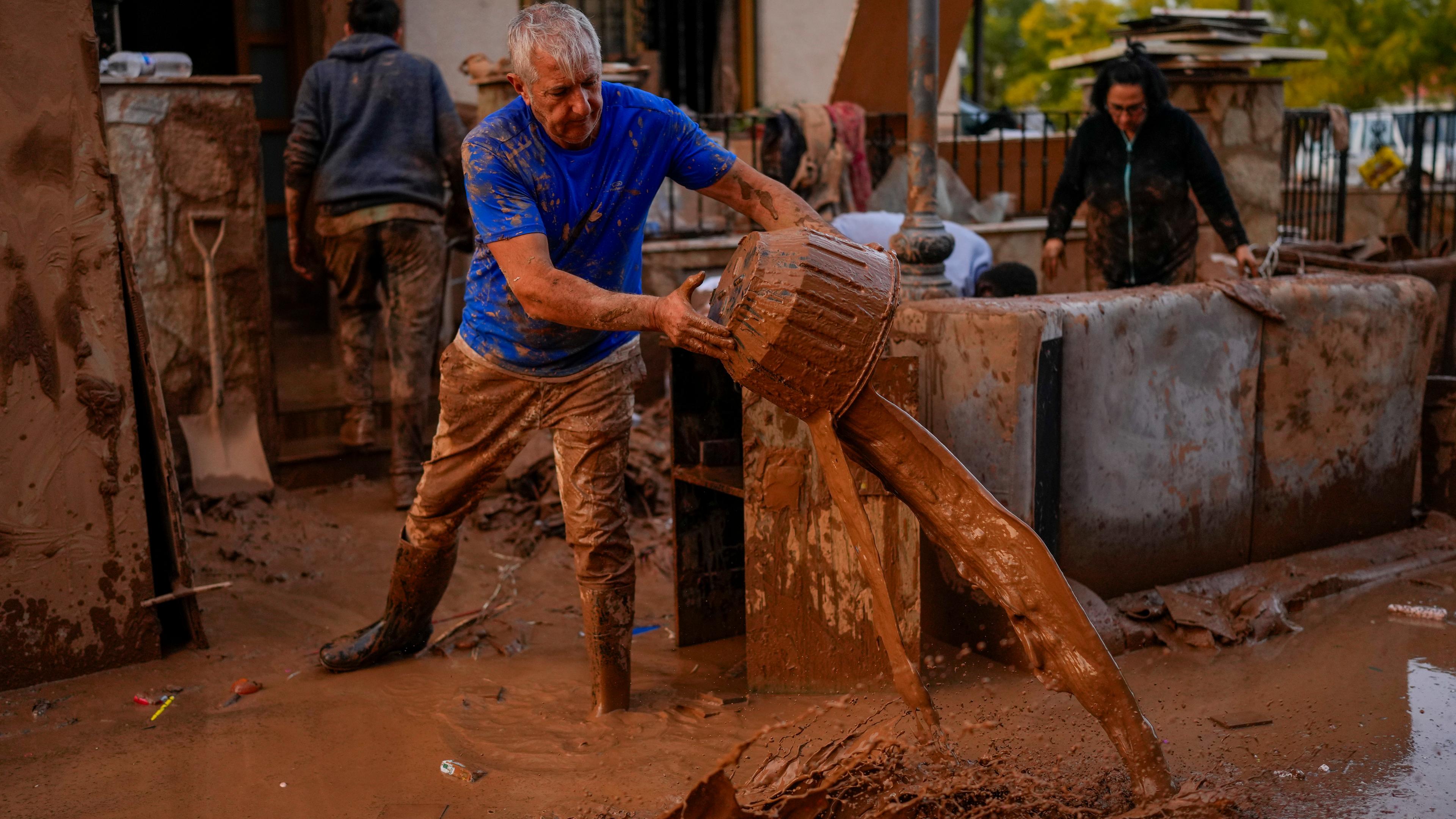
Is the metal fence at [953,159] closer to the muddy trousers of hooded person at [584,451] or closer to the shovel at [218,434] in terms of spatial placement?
the shovel at [218,434]

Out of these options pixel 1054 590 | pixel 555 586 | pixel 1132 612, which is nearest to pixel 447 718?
pixel 555 586

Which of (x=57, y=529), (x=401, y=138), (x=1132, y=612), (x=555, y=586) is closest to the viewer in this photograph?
(x=57, y=529)

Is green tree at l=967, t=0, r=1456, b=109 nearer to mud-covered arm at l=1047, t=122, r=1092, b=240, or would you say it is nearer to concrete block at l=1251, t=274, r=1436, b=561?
mud-covered arm at l=1047, t=122, r=1092, b=240

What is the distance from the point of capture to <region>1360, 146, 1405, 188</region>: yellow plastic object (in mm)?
13172

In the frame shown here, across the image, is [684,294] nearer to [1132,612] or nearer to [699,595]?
[699,595]

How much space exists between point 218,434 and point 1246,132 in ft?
22.3

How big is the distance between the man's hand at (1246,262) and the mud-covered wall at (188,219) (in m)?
4.34

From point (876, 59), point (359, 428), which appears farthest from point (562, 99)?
point (876, 59)

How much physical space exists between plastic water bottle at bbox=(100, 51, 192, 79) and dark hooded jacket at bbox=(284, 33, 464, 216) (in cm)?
60

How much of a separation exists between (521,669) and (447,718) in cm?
43

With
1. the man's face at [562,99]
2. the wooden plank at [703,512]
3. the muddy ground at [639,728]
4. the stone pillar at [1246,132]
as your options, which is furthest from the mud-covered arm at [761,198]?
the stone pillar at [1246,132]

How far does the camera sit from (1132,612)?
4.16 meters

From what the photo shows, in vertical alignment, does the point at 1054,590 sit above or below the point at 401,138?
below

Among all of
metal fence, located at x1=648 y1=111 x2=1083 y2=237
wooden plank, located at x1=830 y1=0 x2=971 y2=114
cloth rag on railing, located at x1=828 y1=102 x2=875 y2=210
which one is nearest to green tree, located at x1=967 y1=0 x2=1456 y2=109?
metal fence, located at x1=648 y1=111 x2=1083 y2=237
